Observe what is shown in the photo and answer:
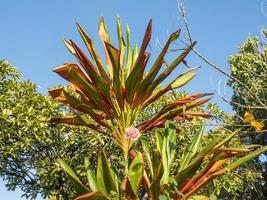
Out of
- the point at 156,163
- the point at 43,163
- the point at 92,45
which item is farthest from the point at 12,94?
the point at 156,163

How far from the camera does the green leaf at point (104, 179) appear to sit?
3080 mm

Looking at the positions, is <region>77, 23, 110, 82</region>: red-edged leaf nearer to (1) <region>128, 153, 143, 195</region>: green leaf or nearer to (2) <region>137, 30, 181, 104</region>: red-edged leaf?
(2) <region>137, 30, 181, 104</region>: red-edged leaf

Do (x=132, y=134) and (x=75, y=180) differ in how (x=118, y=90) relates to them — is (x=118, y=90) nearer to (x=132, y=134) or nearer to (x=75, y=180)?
(x=132, y=134)

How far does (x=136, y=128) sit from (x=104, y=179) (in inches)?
20.4

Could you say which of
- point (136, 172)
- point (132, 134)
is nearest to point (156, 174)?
point (136, 172)

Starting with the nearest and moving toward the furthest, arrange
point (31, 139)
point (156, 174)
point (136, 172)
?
point (136, 172), point (156, 174), point (31, 139)

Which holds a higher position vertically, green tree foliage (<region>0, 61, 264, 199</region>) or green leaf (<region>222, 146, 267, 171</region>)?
green tree foliage (<region>0, 61, 264, 199</region>)

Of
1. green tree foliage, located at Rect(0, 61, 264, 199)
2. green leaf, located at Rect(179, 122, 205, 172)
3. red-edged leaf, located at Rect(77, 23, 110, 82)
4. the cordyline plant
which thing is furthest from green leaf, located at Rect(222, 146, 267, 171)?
green tree foliage, located at Rect(0, 61, 264, 199)

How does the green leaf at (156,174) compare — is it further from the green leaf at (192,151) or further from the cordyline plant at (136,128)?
the green leaf at (192,151)

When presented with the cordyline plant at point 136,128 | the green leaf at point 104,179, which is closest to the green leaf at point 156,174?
the cordyline plant at point 136,128

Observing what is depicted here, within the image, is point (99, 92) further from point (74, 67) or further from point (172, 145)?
point (172, 145)

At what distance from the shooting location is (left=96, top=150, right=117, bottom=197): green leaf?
3080 millimetres

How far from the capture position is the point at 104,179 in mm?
3135

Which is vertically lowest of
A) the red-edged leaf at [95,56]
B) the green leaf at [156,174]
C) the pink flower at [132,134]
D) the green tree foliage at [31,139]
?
the green leaf at [156,174]
